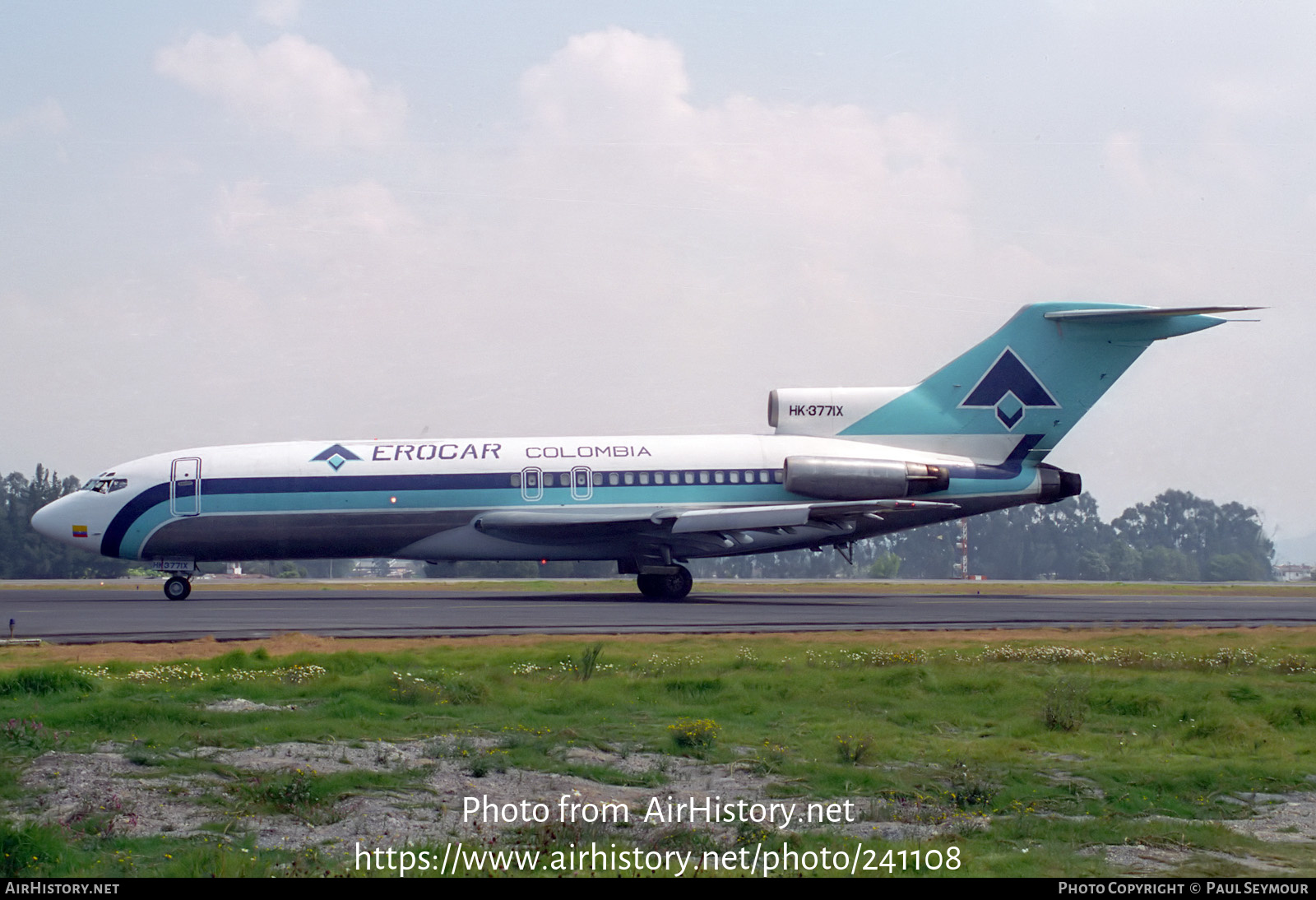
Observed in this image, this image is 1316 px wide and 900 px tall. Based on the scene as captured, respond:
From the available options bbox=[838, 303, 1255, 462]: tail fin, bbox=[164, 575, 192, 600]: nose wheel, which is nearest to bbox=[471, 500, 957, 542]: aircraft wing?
bbox=[838, 303, 1255, 462]: tail fin

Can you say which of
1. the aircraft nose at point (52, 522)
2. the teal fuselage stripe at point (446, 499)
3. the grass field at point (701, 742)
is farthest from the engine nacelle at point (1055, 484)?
the aircraft nose at point (52, 522)

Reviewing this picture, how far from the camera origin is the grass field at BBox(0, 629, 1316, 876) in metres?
7.93

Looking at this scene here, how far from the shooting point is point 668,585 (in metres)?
31.9

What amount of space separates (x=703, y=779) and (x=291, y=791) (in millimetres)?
3349

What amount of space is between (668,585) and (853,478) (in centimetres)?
577

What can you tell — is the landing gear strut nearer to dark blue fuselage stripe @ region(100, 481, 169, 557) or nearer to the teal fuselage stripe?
the teal fuselage stripe

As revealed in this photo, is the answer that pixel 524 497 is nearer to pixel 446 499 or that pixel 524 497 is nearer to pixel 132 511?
pixel 446 499

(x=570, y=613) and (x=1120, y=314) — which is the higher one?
(x=1120, y=314)

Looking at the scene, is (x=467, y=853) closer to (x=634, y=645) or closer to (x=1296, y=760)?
(x=1296, y=760)

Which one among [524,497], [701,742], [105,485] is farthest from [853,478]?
[701,742]

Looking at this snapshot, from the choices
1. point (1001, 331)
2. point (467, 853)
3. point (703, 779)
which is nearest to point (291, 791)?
point (467, 853)

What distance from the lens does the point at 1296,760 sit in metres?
11.0

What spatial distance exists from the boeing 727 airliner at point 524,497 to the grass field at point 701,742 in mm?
12902

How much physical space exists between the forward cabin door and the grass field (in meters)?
13.6
